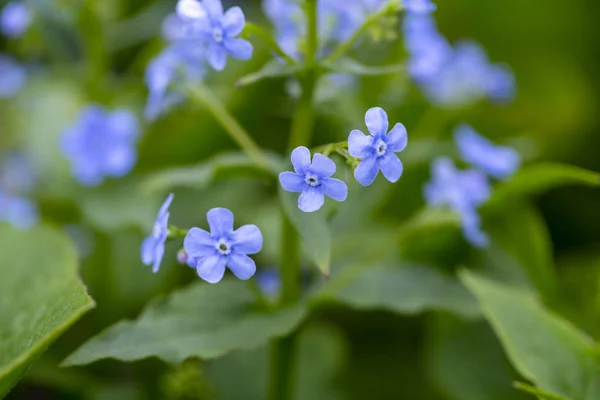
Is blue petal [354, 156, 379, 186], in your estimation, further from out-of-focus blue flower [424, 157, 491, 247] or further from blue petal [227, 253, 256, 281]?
out-of-focus blue flower [424, 157, 491, 247]

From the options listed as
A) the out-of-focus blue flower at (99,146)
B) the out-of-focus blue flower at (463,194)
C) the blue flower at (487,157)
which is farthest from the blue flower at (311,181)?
the out-of-focus blue flower at (99,146)

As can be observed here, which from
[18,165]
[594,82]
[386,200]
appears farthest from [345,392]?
[594,82]

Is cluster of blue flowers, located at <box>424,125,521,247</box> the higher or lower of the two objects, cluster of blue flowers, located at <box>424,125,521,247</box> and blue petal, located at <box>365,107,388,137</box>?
the lower

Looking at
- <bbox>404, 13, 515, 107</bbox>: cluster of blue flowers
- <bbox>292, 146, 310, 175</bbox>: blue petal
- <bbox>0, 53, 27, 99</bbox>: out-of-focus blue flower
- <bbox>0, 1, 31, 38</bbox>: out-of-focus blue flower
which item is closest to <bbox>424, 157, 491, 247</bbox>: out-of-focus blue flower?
<bbox>404, 13, 515, 107</bbox>: cluster of blue flowers

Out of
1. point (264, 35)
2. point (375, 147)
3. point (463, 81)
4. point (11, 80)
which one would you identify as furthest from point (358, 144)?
point (11, 80)

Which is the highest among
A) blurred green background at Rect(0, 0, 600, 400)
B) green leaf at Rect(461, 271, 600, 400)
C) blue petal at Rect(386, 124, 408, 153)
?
blue petal at Rect(386, 124, 408, 153)

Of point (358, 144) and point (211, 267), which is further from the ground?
point (358, 144)

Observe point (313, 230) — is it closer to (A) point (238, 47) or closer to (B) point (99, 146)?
(A) point (238, 47)
